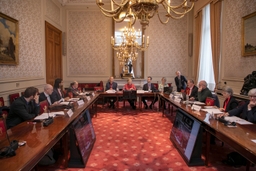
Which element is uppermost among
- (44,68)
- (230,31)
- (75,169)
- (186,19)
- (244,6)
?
(186,19)

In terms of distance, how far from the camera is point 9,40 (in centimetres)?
514

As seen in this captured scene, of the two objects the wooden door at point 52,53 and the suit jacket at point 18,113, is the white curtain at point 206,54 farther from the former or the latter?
the suit jacket at point 18,113

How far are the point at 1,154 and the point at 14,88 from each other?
4.19 meters

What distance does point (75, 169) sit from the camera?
295cm

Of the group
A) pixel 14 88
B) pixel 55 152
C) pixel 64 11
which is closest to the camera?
pixel 55 152

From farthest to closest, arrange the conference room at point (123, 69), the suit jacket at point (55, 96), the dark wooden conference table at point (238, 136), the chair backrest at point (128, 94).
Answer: the chair backrest at point (128, 94) < the suit jacket at point (55, 96) < the conference room at point (123, 69) < the dark wooden conference table at point (238, 136)

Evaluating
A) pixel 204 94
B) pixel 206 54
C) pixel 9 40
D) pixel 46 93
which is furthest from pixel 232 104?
pixel 9 40

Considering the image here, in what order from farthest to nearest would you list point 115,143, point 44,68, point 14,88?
point 44,68 < point 14,88 < point 115,143

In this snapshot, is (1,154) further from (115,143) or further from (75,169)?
(115,143)

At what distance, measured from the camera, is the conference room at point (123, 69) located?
2977mm

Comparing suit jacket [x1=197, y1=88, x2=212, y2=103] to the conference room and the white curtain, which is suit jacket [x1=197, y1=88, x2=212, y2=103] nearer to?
the conference room

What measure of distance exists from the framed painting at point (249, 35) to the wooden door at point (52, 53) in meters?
6.52

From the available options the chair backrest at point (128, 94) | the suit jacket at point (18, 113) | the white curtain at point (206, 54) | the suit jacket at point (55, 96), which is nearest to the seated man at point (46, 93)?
the suit jacket at point (55, 96)

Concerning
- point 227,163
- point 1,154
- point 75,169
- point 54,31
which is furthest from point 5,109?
point 54,31
